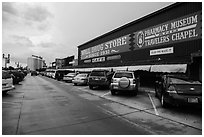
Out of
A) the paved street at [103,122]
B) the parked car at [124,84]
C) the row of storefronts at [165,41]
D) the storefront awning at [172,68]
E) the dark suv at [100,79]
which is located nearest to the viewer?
the paved street at [103,122]

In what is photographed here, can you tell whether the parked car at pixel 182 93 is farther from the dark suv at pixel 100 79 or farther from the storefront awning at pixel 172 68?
the dark suv at pixel 100 79

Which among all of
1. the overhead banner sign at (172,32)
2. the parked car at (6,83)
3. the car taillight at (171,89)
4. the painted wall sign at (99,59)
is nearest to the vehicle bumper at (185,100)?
the car taillight at (171,89)

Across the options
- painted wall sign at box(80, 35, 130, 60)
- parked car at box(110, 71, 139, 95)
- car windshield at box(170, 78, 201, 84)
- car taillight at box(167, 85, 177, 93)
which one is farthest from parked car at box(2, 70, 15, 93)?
painted wall sign at box(80, 35, 130, 60)

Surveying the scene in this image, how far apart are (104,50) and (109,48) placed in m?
1.87

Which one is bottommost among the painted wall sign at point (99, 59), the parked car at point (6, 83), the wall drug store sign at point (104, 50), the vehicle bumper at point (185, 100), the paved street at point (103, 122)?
the paved street at point (103, 122)

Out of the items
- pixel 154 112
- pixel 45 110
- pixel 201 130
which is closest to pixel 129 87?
pixel 154 112

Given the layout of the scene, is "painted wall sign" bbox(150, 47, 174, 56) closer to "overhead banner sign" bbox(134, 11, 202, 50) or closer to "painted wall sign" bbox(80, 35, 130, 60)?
"overhead banner sign" bbox(134, 11, 202, 50)

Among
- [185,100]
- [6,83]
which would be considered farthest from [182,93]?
[6,83]

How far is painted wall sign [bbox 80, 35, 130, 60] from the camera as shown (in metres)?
25.6

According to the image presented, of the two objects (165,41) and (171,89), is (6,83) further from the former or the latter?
(165,41)

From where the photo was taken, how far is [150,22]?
21.0 m

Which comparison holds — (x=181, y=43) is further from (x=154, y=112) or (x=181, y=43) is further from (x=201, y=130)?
(x=201, y=130)

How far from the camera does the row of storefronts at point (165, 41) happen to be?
50.0ft

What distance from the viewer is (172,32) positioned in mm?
17984
